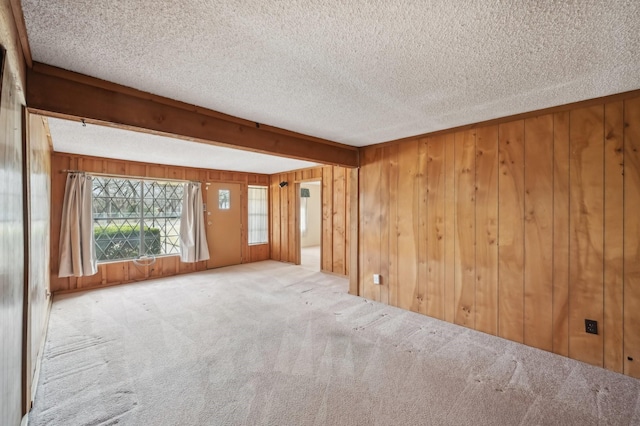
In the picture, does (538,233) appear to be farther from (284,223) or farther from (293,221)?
(284,223)

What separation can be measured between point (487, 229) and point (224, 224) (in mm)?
5068

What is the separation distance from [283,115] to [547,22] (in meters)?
1.90

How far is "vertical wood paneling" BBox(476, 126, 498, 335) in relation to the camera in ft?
8.99

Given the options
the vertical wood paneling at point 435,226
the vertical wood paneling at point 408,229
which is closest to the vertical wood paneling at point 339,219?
the vertical wood paneling at point 408,229

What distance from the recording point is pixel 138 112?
207cm

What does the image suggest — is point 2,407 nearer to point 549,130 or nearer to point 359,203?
point 359,203

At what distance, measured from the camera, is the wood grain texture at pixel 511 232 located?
2.58 metres

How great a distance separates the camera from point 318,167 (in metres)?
5.80

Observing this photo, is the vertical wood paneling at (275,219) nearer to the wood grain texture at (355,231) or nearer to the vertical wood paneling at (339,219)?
the vertical wood paneling at (339,219)

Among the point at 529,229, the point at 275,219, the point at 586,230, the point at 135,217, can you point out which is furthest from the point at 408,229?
the point at 135,217

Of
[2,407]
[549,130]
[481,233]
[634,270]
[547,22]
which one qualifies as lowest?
[2,407]

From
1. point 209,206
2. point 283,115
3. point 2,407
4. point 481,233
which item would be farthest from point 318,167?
point 2,407

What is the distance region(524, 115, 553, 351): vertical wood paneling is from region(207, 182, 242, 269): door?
537cm

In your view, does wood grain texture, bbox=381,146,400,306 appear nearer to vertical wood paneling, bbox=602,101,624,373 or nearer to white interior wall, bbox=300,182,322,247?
vertical wood paneling, bbox=602,101,624,373
